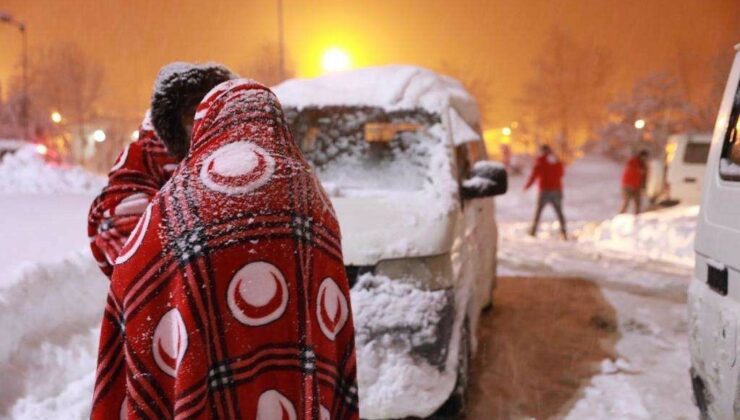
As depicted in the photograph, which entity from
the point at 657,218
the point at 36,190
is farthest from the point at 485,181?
the point at 36,190

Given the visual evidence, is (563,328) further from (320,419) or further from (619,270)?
(320,419)

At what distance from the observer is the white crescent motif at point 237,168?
1.41m

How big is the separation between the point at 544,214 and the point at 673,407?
627 inches

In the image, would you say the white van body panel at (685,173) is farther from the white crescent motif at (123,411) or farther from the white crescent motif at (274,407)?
the white crescent motif at (123,411)

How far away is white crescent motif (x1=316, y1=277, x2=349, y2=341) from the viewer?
5.04ft

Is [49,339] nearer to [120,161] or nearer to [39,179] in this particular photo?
[120,161]

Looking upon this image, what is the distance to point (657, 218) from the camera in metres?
12.1

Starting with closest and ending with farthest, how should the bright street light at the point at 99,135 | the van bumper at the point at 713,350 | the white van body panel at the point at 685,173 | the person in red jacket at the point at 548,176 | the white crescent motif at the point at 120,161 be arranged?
1. the white crescent motif at the point at 120,161
2. the van bumper at the point at 713,350
3. the person in red jacket at the point at 548,176
4. the white van body panel at the point at 685,173
5. the bright street light at the point at 99,135

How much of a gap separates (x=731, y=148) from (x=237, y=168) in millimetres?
2614

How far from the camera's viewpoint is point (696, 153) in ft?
51.6

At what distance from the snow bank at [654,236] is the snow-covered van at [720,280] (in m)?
7.48

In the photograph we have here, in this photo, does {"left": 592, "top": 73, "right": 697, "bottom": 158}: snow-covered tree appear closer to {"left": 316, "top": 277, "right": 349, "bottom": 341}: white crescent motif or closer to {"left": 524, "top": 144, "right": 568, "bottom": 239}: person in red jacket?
{"left": 524, "top": 144, "right": 568, "bottom": 239}: person in red jacket

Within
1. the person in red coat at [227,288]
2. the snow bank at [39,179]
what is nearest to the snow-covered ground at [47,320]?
the person in red coat at [227,288]

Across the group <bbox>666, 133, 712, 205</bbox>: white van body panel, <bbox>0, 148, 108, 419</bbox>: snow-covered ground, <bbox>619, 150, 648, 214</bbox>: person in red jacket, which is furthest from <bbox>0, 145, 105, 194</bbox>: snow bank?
<bbox>666, 133, 712, 205</bbox>: white van body panel
